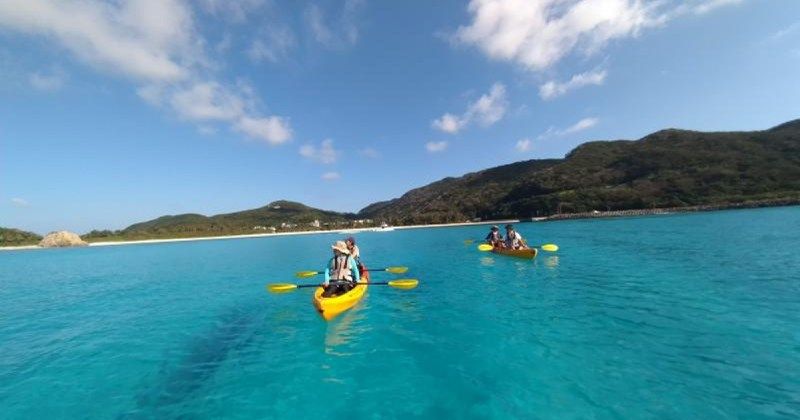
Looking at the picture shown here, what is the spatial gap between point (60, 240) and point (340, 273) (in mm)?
162241

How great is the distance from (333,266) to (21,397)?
1192 cm

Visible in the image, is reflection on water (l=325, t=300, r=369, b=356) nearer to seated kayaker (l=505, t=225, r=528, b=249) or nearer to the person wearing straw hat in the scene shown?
seated kayaker (l=505, t=225, r=528, b=249)

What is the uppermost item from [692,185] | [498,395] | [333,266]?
[692,185]

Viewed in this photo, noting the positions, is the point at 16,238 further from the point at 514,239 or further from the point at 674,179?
the point at 674,179

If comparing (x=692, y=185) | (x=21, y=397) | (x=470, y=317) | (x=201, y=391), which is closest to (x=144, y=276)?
(x=21, y=397)

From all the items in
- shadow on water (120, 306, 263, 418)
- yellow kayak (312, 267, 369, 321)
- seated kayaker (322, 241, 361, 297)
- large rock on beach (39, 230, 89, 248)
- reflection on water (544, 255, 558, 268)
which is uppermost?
large rock on beach (39, 230, 89, 248)

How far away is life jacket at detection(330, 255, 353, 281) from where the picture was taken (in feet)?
62.3

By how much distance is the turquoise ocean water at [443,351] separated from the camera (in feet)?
29.6

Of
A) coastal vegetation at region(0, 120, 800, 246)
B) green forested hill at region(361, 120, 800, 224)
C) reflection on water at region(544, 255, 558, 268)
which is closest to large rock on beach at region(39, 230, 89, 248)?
coastal vegetation at region(0, 120, 800, 246)

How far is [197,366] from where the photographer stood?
12578 mm

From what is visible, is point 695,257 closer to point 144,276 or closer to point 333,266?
point 333,266

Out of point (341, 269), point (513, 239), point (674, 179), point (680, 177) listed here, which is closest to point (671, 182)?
point (674, 179)

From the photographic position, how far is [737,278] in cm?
1991

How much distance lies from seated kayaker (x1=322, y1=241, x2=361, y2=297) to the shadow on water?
4021 mm
